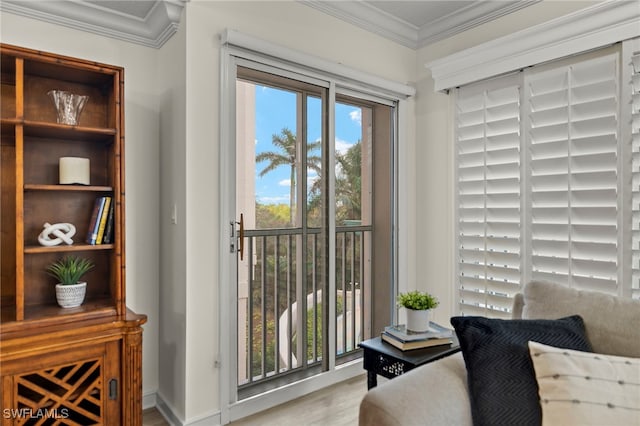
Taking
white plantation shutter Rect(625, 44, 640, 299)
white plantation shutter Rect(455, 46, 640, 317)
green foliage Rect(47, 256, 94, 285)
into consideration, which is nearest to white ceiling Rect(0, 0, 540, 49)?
white plantation shutter Rect(455, 46, 640, 317)

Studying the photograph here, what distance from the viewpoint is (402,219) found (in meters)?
3.14

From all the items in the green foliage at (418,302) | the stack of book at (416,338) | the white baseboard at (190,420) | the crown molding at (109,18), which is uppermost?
the crown molding at (109,18)

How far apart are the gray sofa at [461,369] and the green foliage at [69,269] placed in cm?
167

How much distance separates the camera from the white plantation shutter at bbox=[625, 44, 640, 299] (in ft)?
6.75

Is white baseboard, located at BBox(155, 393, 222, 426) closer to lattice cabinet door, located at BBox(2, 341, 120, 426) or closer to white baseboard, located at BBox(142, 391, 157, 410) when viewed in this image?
white baseboard, located at BBox(142, 391, 157, 410)

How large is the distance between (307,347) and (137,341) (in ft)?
3.68

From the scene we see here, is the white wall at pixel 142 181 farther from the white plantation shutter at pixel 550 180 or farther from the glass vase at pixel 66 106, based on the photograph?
the white plantation shutter at pixel 550 180

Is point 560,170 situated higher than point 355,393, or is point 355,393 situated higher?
point 560,170

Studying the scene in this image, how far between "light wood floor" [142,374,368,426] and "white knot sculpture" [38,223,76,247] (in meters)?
1.16

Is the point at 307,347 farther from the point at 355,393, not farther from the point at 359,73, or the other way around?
the point at 359,73

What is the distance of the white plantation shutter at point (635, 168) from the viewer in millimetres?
2059

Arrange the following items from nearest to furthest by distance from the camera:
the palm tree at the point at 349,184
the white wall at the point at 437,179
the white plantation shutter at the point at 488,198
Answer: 1. the white plantation shutter at the point at 488,198
2. the palm tree at the point at 349,184
3. the white wall at the point at 437,179

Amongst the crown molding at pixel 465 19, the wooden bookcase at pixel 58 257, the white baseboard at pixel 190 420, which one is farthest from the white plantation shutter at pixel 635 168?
the wooden bookcase at pixel 58 257

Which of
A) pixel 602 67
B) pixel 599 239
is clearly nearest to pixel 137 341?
pixel 599 239
